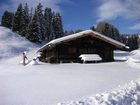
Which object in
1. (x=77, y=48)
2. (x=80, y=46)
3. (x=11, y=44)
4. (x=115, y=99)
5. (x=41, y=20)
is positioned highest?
(x=41, y=20)

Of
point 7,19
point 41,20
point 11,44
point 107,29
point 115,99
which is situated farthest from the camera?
point 7,19

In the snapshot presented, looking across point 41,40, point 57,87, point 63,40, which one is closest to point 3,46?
point 41,40

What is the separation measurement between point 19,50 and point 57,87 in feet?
180

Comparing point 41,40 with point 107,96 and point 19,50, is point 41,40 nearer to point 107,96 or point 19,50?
point 19,50

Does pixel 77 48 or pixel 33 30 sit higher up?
pixel 33 30

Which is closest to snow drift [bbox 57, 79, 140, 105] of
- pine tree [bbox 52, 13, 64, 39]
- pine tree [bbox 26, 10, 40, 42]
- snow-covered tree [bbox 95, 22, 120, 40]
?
pine tree [bbox 26, 10, 40, 42]

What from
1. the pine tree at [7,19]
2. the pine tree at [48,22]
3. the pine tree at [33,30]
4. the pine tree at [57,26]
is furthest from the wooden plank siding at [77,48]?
the pine tree at [7,19]

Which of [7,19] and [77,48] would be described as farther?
[7,19]

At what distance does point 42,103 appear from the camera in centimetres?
854

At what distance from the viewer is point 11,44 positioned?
69.4m

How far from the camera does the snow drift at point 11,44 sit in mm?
60634

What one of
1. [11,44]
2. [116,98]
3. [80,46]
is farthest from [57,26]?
[116,98]

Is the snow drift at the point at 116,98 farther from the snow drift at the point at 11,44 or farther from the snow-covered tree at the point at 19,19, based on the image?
the snow-covered tree at the point at 19,19

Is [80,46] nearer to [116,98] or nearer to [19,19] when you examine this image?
[116,98]
